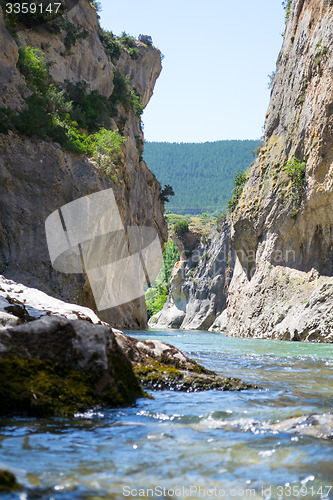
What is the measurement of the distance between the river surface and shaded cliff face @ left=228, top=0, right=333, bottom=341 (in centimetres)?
1422

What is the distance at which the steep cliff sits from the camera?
66.4 feet

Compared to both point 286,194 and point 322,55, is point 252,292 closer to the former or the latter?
point 286,194

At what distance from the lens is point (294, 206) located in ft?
74.4

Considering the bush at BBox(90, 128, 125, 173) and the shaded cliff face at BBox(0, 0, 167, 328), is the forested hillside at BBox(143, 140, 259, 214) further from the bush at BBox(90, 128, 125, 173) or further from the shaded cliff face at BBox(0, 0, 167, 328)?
the bush at BBox(90, 128, 125, 173)

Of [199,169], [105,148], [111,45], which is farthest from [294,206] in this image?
[199,169]

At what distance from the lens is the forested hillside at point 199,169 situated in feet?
419

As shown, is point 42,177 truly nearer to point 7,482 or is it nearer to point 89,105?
point 89,105

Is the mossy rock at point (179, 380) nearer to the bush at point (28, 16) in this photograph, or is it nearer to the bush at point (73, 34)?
the bush at point (28, 16)

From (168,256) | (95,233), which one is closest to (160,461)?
(95,233)

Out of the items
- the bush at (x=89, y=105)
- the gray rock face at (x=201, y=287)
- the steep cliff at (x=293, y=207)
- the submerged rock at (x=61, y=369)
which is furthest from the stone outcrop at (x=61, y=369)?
the gray rock face at (x=201, y=287)

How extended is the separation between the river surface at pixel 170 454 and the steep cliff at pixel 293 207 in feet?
46.5

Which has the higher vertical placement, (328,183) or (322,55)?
(322,55)

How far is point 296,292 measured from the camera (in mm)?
21391

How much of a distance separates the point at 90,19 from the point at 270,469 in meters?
33.2
